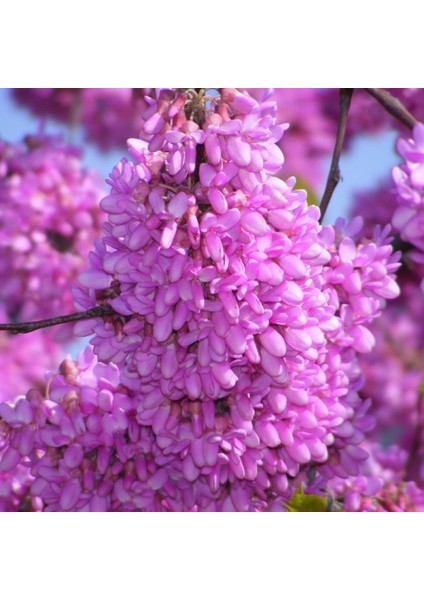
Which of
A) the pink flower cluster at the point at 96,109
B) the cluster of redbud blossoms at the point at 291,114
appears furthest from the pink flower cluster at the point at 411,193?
the pink flower cluster at the point at 96,109

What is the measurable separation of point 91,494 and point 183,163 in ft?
1.62

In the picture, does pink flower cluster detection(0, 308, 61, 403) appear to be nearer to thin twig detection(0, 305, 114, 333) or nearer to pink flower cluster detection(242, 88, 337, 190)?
pink flower cluster detection(242, 88, 337, 190)

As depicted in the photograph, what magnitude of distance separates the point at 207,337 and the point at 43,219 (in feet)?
2.37

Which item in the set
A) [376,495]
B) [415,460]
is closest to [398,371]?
[415,460]

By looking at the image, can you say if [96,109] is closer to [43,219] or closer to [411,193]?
[43,219]

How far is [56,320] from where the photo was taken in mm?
1125

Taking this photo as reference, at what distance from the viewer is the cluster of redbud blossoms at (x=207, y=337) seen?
104cm

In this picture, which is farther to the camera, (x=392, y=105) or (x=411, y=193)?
(x=392, y=105)

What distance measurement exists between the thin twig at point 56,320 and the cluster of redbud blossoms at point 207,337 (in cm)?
1

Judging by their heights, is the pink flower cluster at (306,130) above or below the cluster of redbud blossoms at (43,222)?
above

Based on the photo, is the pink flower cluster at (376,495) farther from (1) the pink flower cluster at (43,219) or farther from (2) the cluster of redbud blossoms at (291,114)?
(1) the pink flower cluster at (43,219)

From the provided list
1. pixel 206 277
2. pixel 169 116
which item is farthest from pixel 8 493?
pixel 169 116
